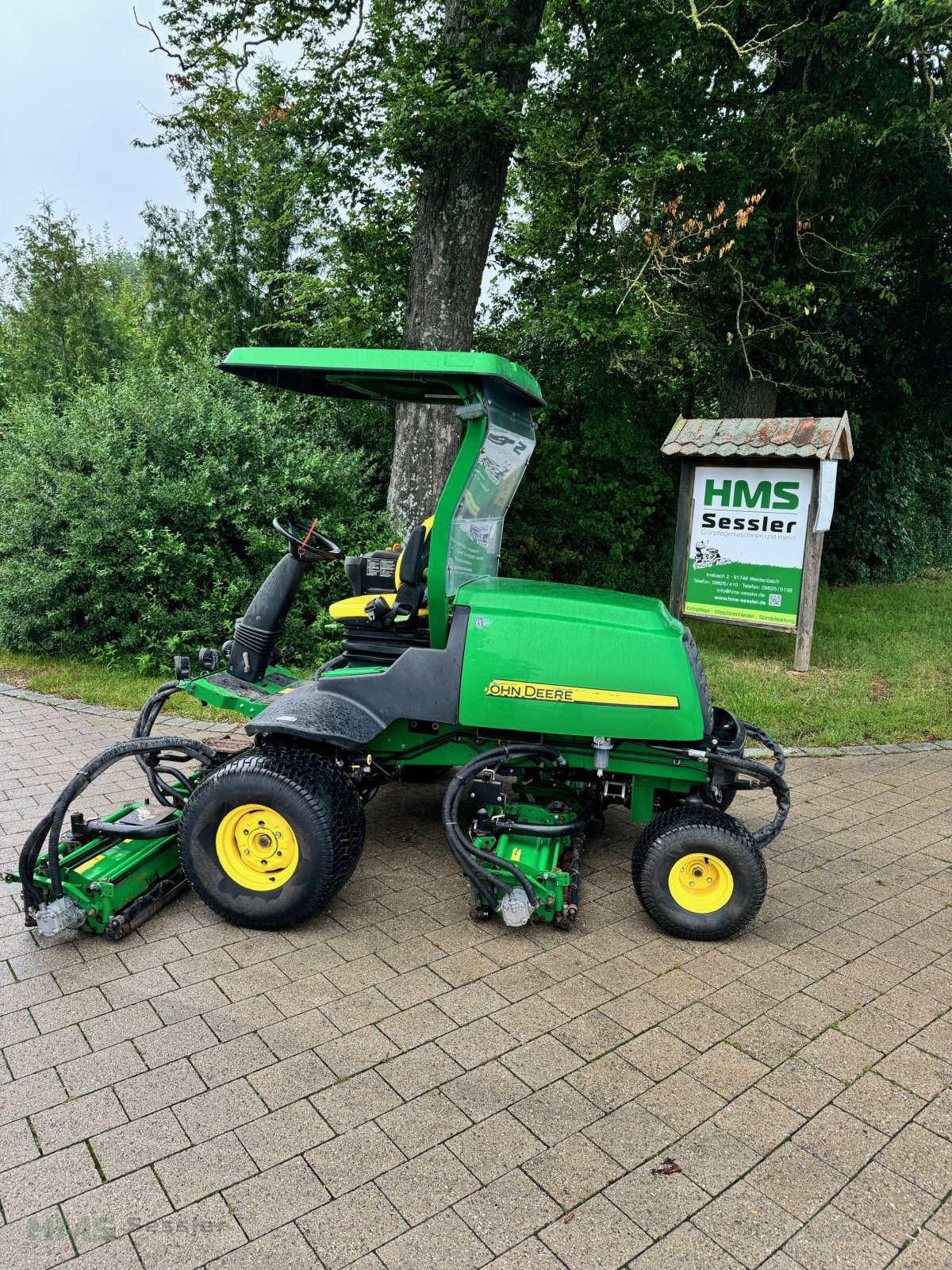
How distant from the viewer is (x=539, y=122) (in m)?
7.98

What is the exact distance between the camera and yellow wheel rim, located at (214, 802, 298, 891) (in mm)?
3455

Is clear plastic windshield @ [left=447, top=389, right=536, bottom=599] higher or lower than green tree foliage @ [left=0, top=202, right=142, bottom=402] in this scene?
lower

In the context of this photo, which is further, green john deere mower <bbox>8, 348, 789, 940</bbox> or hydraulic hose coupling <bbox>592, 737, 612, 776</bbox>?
hydraulic hose coupling <bbox>592, 737, 612, 776</bbox>

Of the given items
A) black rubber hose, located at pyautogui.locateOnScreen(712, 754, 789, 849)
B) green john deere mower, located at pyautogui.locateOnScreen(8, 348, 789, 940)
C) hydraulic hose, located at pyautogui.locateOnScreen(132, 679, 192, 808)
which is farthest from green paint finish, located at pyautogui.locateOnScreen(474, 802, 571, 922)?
hydraulic hose, located at pyautogui.locateOnScreen(132, 679, 192, 808)

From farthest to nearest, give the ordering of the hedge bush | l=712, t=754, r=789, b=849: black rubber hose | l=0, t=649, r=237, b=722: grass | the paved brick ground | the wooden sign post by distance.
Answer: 1. the wooden sign post
2. the hedge bush
3. l=0, t=649, r=237, b=722: grass
4. l=712, t=754, r=789, b=849: black rubber hose
5. the paved brick ground

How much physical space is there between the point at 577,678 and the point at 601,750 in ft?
1.03

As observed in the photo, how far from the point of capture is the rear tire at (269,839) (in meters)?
3.41

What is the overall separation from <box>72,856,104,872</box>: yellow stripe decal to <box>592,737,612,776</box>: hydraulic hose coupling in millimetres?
2006

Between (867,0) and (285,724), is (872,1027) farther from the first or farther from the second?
(867,0)

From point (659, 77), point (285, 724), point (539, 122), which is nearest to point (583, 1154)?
point (285, 724)

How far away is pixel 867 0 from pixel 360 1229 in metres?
10.7

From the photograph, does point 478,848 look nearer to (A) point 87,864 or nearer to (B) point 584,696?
(B) point 584,696

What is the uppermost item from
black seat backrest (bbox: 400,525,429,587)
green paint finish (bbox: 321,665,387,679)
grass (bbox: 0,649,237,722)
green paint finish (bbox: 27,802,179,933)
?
black seat backrest (bbox: 400,525,429,587)

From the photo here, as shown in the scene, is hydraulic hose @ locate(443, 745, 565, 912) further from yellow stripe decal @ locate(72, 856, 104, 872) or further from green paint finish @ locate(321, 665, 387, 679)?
yellow stripe decal @ locate(72, 856, 104, 872)
